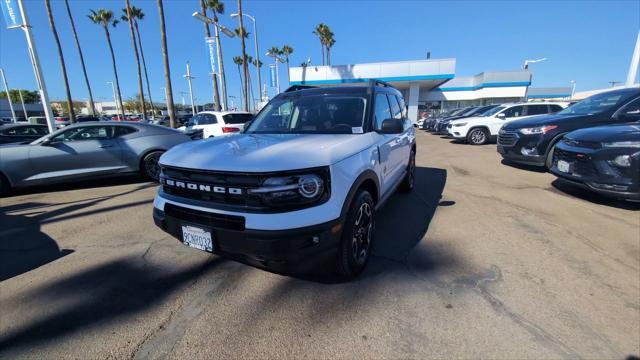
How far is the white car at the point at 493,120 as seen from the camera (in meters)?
11.2

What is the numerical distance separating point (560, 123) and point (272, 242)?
7432mm

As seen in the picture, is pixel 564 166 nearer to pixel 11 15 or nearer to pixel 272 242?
pixel 272 242

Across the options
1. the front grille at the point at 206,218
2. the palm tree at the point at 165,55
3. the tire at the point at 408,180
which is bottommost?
the tire at the point at 408,180

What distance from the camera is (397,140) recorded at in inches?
158

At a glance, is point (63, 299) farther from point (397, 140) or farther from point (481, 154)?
point (481, 154)

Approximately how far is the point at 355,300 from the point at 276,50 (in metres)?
50.9

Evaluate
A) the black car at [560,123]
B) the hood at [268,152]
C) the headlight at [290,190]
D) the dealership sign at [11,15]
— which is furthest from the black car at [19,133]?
the black car at [560,123]

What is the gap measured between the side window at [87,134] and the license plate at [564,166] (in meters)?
8.93

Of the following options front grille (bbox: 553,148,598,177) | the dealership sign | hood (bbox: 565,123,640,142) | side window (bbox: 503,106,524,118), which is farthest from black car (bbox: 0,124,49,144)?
side window (bbox: 503,106,524,118)

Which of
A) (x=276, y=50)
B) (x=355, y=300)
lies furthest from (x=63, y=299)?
(x=276, y=50)

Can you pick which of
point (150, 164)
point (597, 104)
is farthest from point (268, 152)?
point (597, 104)

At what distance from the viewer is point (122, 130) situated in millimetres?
6258

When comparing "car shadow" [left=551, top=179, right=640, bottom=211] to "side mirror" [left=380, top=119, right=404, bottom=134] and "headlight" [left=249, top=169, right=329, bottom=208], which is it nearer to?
"side mirror" [left=380, top=119, right=404, bottom=134]

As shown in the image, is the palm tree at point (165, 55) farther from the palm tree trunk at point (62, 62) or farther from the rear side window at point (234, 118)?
the palm tree trunk at point (62, 62)
